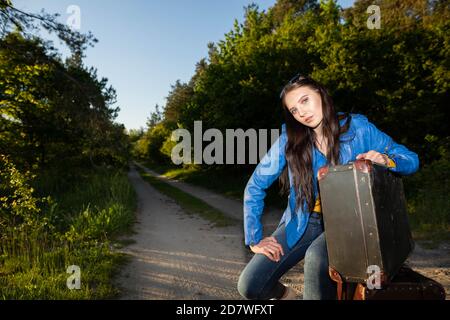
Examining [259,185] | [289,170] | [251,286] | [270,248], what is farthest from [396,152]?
[251,286]

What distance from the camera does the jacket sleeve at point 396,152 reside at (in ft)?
5.76

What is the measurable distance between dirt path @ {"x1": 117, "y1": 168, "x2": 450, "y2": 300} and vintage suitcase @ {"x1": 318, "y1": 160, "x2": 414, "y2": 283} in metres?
2.68

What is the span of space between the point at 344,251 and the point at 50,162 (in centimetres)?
1935

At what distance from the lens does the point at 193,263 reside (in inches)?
207

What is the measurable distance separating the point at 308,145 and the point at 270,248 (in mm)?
776

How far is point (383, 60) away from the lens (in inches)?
484

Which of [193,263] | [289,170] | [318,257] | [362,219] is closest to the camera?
[362,219]

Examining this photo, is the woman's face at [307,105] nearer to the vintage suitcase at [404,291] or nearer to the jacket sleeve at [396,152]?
the jacket sleeve at [396,152]

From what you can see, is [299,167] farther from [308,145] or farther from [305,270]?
[305,270]

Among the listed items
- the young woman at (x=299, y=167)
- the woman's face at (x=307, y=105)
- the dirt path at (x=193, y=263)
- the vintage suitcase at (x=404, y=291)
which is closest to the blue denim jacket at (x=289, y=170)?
the young woman at (x=299, y=167)
